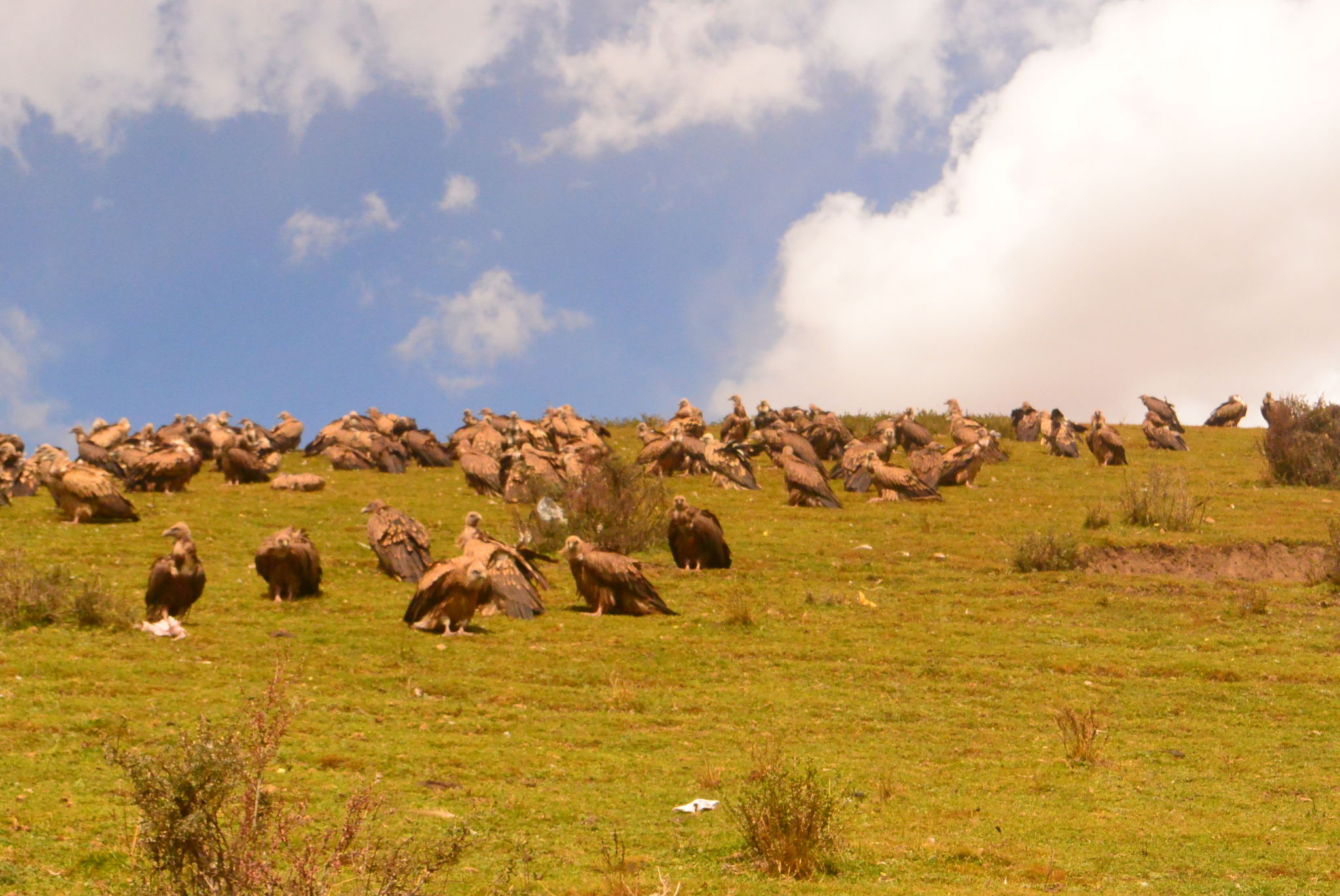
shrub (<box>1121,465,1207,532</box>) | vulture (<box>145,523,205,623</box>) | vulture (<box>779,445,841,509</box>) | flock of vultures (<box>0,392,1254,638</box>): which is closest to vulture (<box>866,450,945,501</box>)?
flock of vultures (<box>0,392,1254,638</box>)

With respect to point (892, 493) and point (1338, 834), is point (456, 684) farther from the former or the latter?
point (892, 493)

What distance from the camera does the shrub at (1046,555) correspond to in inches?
795

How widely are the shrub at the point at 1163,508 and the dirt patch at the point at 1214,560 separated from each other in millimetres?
1479

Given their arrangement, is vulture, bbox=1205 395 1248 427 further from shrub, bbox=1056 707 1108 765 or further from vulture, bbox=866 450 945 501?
shrub, bbox=1056 707 1108 765

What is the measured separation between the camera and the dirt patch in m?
20.6

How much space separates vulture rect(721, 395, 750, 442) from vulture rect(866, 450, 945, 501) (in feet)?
26.5

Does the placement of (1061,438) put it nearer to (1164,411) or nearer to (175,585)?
(1164,411)

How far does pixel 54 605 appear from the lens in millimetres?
13969

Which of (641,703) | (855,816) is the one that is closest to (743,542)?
(641,703)

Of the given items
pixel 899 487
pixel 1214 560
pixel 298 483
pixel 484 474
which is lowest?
pixel 1214 560

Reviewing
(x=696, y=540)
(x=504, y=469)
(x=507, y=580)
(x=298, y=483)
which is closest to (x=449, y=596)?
(x=507, y=580)

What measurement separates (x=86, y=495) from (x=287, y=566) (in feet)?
26.1

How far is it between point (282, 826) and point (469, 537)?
42.0 ft

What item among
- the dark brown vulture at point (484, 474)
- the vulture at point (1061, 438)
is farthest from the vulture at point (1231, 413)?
the dark brown vulture at point (484, 474)
